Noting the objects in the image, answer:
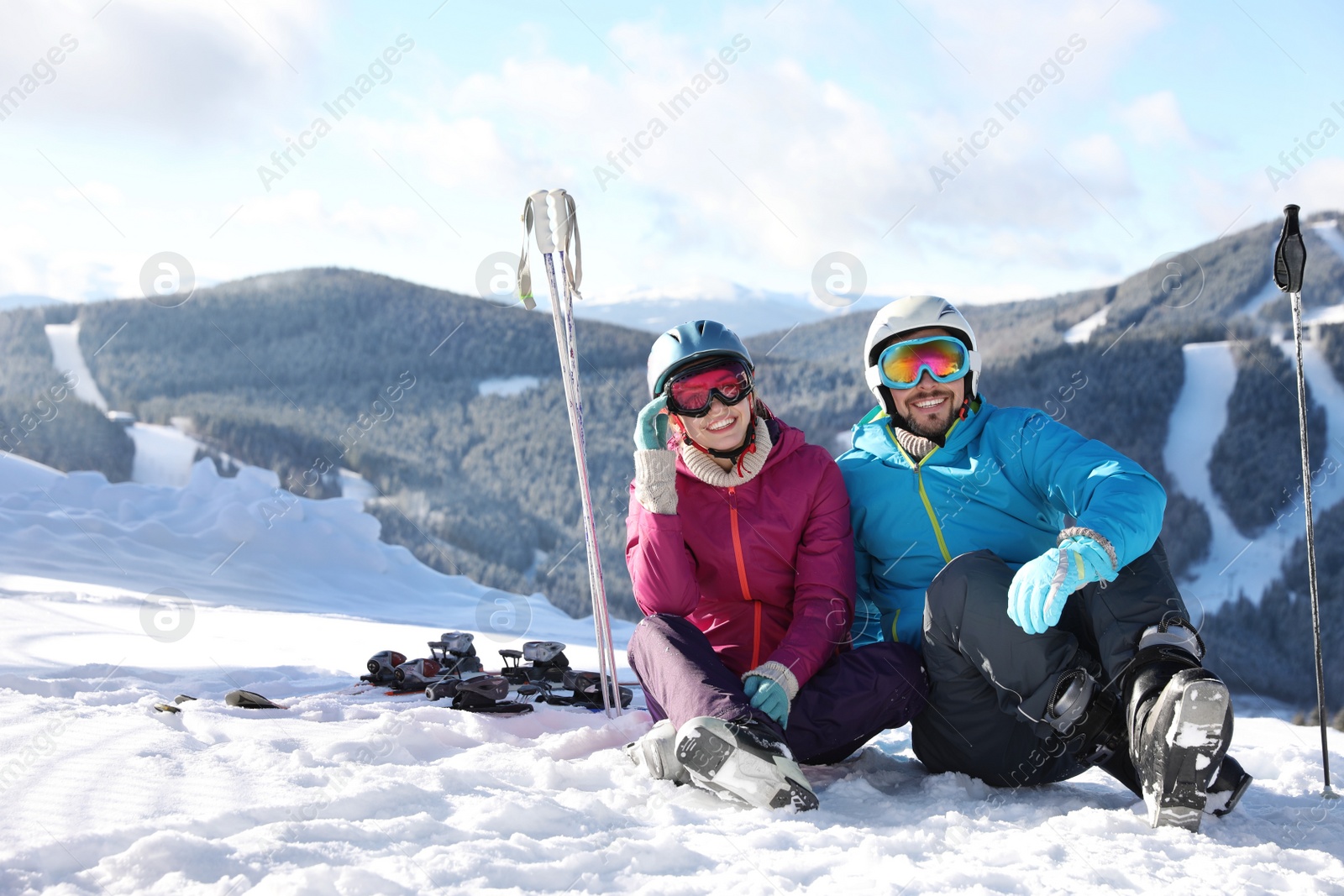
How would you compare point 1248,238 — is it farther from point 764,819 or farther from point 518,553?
point 764,819

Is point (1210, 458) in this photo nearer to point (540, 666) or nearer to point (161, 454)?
point (161, 454)

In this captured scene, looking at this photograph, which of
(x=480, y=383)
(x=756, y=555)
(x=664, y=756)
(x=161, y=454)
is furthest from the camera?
(x=480, y=383)

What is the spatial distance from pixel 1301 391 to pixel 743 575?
1.59 meters

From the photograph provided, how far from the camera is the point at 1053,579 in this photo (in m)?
1.96

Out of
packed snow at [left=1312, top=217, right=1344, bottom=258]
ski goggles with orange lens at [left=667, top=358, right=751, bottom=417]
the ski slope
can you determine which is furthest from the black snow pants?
packed snow at [left=1312, top=217, right=1344, bottom=258]

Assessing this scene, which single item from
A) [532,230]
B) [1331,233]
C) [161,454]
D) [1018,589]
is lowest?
[1018,589]

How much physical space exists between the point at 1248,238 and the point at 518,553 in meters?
48.5

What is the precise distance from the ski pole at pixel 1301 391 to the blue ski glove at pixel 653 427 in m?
1.71

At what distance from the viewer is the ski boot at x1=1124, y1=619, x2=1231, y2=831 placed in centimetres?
178

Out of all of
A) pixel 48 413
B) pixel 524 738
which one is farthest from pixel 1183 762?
pixel 48 413

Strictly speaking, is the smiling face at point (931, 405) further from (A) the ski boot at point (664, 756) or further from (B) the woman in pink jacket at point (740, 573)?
(A) the ski boot at point (664, 756)

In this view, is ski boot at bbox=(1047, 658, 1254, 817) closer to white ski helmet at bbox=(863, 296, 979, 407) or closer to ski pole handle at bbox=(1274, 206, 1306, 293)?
white ski helmet at bbox=(863, 296, 979, 407)

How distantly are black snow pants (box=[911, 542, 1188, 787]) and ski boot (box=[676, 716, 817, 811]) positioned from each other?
495 millimetres

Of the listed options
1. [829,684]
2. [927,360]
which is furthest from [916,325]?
[829,684]
